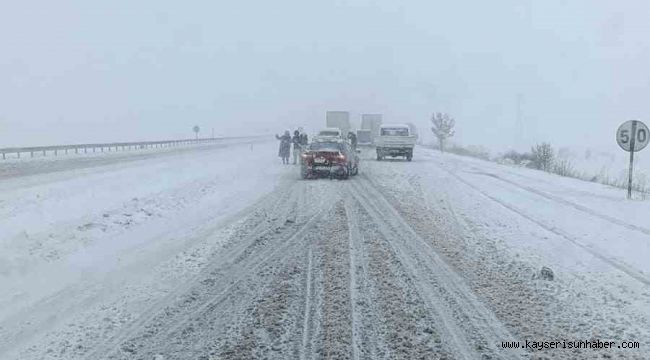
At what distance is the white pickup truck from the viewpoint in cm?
4038

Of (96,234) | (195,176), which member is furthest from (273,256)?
(195,176)

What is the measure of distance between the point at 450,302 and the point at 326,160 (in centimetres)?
1860

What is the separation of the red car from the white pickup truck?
565 inches

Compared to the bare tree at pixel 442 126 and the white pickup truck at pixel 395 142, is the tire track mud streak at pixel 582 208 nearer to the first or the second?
the white pickup truck at pixel 395 142

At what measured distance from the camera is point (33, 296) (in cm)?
783

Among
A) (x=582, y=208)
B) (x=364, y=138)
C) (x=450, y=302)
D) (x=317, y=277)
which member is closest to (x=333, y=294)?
(x=317, y=277)

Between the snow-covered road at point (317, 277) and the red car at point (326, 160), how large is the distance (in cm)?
776

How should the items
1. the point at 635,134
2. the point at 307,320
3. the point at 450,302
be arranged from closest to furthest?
the point at 307,320 < the point at 450,302 < the point at 635,134

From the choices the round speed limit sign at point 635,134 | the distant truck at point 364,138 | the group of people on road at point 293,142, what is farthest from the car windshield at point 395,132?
the distant truck at point 364,138

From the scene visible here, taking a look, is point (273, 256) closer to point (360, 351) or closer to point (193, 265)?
point (193, 265)

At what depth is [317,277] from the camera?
851cm

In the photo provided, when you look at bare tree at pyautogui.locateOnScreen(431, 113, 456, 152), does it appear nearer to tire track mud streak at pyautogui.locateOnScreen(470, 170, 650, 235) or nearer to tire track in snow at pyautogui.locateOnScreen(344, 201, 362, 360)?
tire track mud streak at pyautogui.locateOnScreen(470, 170, 650, 235)

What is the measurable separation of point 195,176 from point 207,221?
1213 cm

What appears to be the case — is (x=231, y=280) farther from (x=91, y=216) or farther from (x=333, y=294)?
(x=91, y=216)
